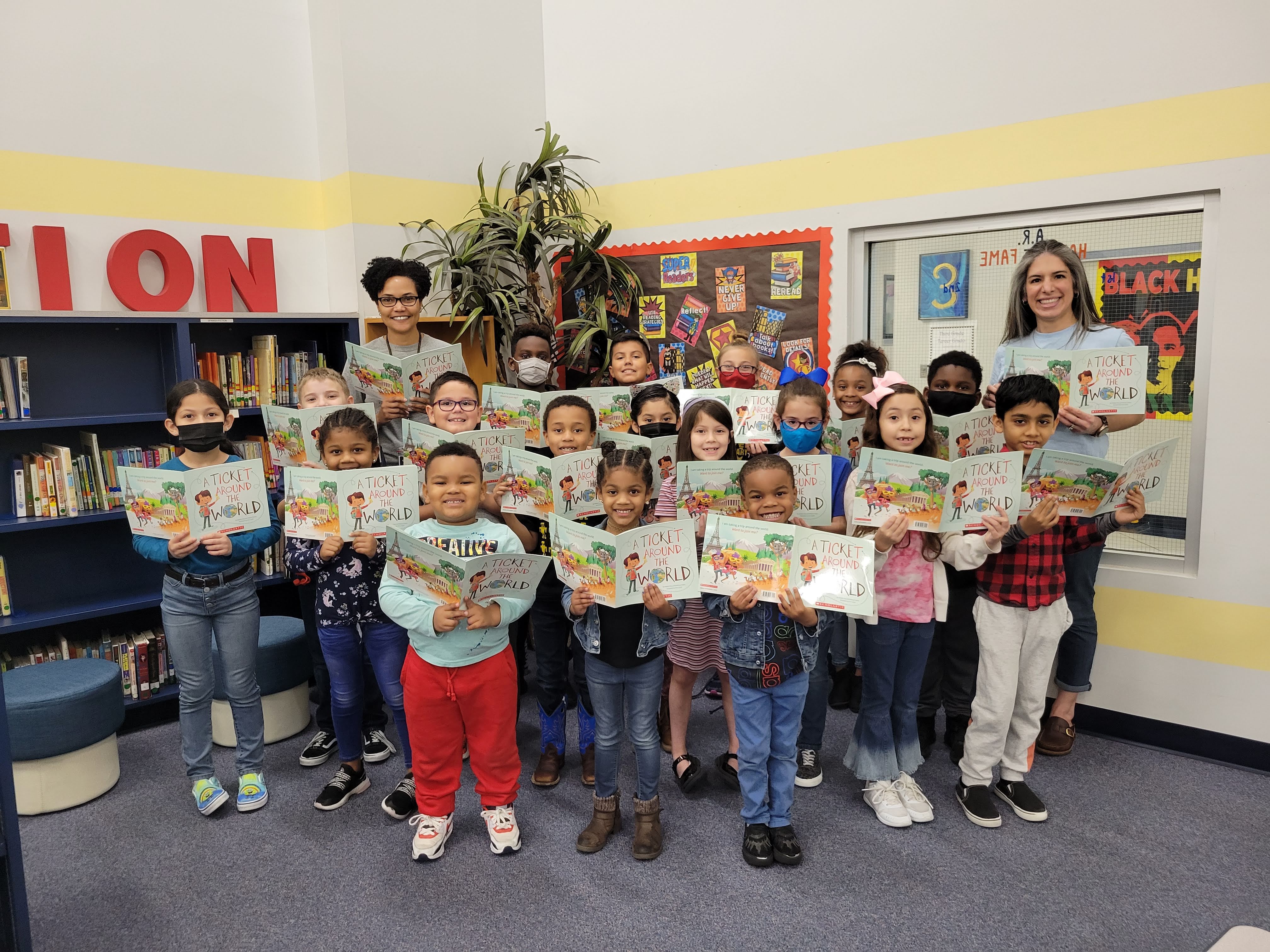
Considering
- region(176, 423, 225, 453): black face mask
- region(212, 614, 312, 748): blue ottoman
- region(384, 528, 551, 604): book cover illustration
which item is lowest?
region(212, 614, 312, 748): blue ottoman

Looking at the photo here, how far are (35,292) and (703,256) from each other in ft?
10.00

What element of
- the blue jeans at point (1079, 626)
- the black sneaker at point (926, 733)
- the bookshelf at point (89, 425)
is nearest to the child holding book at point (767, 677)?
the black sneaker at point (926, 733)

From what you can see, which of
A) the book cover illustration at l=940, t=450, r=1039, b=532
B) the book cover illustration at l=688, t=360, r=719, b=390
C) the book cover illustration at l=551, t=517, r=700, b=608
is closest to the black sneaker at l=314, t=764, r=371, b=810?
the book cover illustration at l=551, t=517, r=700, b=608

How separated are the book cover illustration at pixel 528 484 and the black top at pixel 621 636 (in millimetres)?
445

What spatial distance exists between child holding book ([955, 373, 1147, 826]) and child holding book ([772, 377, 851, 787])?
1.61 ft

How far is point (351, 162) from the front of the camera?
4.27 metres

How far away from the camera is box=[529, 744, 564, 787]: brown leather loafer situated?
3033 millimetres

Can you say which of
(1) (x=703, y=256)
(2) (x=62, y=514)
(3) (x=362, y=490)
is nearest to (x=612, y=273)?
(1) (x=703, y=256)

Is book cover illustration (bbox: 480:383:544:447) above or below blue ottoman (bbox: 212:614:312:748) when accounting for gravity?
above

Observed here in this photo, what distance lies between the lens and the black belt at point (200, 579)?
280 centimetres

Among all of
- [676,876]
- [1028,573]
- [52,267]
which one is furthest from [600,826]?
[52,267]

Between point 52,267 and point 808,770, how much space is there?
12.1ft

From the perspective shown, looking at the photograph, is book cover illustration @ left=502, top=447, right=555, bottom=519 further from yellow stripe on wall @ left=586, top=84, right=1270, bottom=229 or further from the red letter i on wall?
the red letter i on wall

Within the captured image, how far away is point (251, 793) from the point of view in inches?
116
